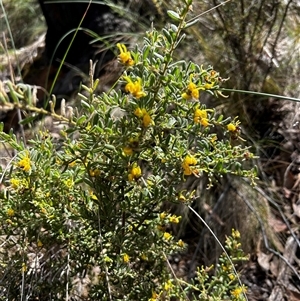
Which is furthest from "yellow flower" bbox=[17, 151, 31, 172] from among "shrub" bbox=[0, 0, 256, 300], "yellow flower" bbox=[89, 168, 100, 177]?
"yellow flower" bbox=[89, 168, 100, 177]

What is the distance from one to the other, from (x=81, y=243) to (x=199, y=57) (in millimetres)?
1134

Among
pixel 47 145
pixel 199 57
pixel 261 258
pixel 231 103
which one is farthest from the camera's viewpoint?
pixel 199 57

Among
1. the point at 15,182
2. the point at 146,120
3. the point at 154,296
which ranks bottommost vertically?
the point at 154,296

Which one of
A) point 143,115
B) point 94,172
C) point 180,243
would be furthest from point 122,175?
point 180,243

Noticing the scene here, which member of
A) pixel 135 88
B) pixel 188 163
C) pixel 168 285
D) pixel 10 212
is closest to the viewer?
pixel 135 88

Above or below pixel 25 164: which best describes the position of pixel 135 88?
above

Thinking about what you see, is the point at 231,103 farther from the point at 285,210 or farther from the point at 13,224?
the point at 13,224

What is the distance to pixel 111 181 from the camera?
94 centimetres

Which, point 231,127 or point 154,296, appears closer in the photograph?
point 231,127

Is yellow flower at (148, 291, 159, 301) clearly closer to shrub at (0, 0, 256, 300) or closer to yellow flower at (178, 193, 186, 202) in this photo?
shrub at (0, 0, 256, 300)

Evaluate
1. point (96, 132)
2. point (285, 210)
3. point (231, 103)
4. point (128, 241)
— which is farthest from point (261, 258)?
point (96, 132)

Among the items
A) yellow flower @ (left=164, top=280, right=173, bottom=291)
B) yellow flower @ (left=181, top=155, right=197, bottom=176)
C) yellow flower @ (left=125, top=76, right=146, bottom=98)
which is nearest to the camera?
yellow flower @ (left=125, top=76, right=146, bottom=98)

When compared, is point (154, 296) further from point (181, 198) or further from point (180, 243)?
point (181, 198)

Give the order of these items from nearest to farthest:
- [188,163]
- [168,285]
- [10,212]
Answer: [188,163] → [10,212] → [168,285]
